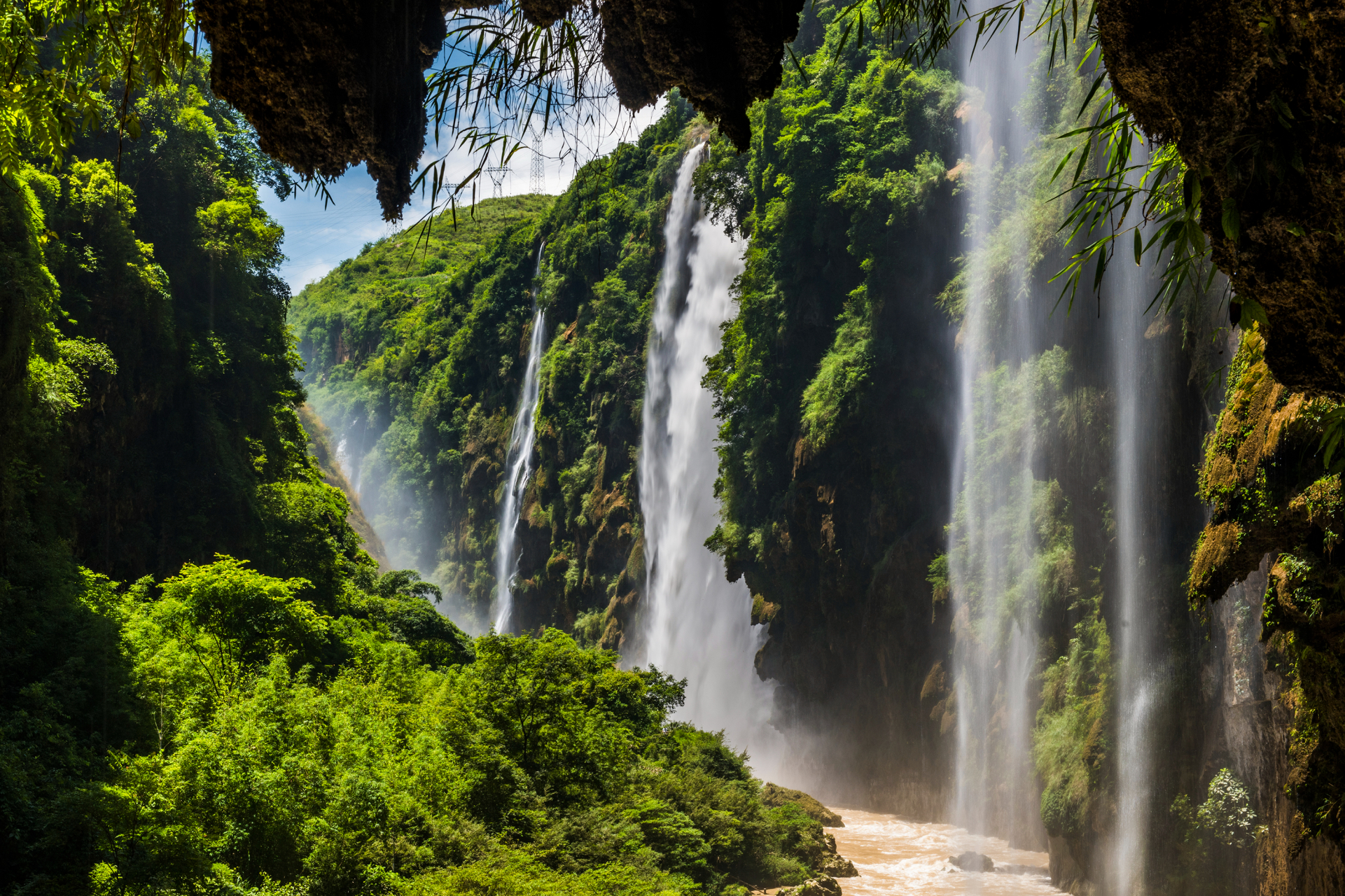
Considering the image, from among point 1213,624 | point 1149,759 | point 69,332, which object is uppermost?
point 69,332

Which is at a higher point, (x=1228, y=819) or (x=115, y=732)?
(x=1228, y=819)

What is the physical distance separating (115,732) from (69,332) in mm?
13172

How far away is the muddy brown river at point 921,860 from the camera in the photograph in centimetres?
1559

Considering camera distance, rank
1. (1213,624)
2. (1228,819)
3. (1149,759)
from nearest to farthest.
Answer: (1228,819) → (1213,624) → (1149,759)

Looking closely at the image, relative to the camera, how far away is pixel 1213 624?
13.2 metres

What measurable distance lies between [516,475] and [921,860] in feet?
118

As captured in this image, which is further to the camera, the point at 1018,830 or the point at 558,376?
the point at 558,376

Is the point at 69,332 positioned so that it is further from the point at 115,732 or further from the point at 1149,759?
the point at 1149,759

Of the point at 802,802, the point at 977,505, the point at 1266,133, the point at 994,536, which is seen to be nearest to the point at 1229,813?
the point at 994,536

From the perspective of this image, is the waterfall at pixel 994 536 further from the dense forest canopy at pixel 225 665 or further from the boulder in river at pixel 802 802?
the dense forest canopy at pixel 225 665

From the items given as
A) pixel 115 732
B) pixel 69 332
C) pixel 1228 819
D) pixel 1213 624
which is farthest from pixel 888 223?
pixel 115 732

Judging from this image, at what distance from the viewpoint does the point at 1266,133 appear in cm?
284

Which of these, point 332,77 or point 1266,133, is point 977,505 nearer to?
point 1266,133

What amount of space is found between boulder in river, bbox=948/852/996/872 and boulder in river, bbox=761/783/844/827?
359 cm
